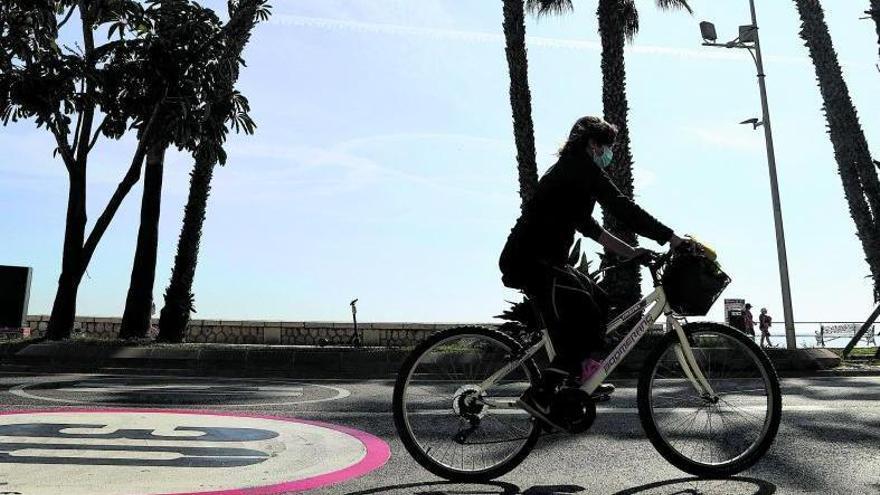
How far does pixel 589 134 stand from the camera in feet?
12.7

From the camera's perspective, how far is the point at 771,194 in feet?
64.4

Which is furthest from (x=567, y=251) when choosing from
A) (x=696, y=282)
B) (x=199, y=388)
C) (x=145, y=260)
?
(x=145, y=260)

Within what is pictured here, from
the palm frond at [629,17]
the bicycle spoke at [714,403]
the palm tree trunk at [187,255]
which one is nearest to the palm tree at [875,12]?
the palm frond at [629,17]

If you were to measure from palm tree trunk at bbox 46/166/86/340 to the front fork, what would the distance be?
14171 mm

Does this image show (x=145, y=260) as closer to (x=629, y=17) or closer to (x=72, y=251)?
(x=72, y=251)

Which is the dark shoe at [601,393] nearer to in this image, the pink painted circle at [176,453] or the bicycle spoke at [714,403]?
the bicycle spoke at [714,403]

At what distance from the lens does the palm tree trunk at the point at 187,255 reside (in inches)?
691

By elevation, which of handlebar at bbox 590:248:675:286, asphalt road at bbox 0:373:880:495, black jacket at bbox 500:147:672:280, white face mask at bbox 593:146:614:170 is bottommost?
asphalt road at bbox 0:373:880:495

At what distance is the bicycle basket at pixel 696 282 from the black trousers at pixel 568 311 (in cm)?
40

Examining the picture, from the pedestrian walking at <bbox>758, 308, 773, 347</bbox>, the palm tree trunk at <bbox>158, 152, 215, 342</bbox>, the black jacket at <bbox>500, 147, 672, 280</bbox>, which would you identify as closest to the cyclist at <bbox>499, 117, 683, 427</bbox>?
the black jacket at <bbox>500, 147, 672, 280</bbox>

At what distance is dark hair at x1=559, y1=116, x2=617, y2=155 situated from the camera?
3871 mm

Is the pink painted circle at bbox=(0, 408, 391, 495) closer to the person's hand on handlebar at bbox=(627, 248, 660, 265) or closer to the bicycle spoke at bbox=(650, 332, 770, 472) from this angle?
the bicycle spoke at bbox=(650, 332, 770, 472)

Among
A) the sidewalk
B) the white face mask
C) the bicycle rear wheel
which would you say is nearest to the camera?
the bicycle rear wheel

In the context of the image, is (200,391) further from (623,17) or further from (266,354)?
(623,17)
